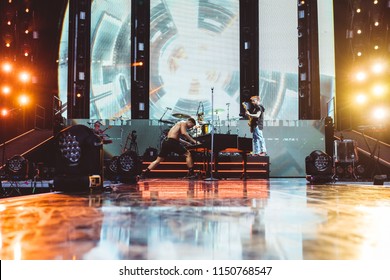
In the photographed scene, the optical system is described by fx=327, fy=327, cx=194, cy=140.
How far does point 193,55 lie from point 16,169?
5.96m

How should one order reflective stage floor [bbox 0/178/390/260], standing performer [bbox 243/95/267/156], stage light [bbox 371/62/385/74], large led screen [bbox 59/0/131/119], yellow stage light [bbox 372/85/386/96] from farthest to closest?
large led screen [bbox 59/0/131/119] → stage light [bbox 371/62/385/74] → yellow stage light [bbox 372/85/386/96] → standing performer [bbox 243/95/267/156] → reflective stage floor [bbox 0/178/390/260]

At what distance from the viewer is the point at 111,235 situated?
1157 mm

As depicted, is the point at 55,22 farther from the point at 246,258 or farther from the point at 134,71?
the point at 246,258

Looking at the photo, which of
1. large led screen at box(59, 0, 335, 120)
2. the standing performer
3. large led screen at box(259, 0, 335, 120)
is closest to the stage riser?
the standing performer

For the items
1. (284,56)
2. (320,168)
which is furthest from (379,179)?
(284,56)

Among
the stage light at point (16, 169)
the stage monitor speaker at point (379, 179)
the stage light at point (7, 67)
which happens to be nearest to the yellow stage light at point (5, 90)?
the stage light at point (7, 67)

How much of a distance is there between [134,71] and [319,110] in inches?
225

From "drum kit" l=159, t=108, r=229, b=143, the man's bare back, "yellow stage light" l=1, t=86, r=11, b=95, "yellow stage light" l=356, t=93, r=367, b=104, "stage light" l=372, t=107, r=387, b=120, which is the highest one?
"yellow stage light" l=1, t=86, r=11, b=95

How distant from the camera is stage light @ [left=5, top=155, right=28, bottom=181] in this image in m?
6.79

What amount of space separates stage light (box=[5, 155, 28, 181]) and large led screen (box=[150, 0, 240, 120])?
417 cm

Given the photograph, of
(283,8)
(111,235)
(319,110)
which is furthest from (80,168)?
(283,8)

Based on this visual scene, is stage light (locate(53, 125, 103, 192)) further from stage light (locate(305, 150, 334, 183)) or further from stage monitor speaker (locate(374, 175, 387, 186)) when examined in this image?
stage monitor speaker (locate(374, 175, 387, 186))

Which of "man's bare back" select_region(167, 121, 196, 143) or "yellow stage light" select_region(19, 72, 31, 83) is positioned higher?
"yellow stage light" select_region(19, 72, 31, 83)
